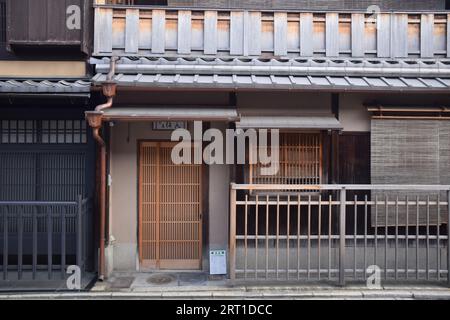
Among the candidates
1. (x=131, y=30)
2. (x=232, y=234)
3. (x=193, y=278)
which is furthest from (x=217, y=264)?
(x=131, y=30)

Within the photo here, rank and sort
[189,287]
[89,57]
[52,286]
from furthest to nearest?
[89,57]
[189,287]
[52,286]

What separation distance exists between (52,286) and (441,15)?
10.4m

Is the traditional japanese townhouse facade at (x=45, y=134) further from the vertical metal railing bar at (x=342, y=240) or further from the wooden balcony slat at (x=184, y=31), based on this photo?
the vertical metal railing bar at (x=342, y=240)

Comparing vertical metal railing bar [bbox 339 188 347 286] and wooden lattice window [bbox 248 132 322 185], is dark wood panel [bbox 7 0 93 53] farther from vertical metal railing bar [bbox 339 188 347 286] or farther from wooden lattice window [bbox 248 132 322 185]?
vertical metal railing bar [bbox 339 188 347 286]

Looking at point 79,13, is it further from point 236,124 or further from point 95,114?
point 236,124

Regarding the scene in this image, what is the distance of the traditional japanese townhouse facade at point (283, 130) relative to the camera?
9.20 meters

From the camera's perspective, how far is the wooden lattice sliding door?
9.95 metres

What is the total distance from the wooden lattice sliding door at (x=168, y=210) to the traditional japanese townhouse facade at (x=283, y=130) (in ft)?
0.08

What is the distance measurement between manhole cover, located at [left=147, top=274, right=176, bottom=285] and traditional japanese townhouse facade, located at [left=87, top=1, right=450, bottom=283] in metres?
0.45

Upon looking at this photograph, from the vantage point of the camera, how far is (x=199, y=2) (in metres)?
11.3

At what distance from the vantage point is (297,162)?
9.59 meters

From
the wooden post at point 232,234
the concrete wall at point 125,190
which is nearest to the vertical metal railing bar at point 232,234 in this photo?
the wooden post at point 232,234

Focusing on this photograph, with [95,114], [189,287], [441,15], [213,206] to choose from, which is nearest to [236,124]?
[213,206]

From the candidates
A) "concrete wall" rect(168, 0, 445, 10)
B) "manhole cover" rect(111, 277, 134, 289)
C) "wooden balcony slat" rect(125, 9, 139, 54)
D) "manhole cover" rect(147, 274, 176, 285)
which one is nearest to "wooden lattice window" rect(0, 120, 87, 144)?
"wooden balcony slat" rect(125, 9, 139, 54)
